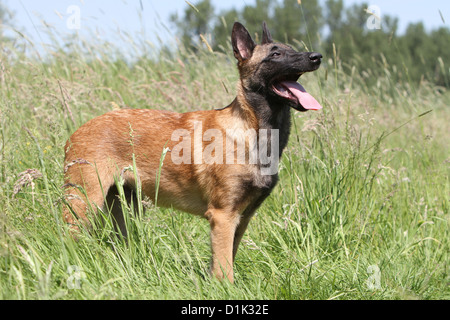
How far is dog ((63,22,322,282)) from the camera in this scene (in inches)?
116

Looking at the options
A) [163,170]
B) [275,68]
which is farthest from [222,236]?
[275,68]

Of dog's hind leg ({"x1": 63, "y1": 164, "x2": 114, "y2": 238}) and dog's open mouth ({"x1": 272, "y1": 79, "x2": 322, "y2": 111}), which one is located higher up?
dog's open mouth ({"x1": 272, "y1": 79, "x2": 322, "y2": 111})

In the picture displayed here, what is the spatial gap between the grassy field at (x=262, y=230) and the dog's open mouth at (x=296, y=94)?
0.46 m

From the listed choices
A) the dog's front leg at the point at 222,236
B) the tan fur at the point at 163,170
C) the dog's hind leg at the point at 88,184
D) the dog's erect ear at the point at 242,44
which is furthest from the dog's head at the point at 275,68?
the dog's hind leg at the point at 88,184

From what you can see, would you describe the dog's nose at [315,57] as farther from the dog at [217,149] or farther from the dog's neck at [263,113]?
the dog's neck at [263,113]

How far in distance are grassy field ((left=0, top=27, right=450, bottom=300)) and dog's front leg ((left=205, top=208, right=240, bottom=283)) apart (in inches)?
4.9

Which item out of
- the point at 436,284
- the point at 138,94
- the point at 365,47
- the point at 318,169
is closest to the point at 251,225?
the point at 318,169

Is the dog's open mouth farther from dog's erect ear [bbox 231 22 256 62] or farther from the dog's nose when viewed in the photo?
dog's erect ear [bbox 231 22 256 62]

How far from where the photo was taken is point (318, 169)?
3.52m

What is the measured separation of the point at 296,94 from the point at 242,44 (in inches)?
23.8

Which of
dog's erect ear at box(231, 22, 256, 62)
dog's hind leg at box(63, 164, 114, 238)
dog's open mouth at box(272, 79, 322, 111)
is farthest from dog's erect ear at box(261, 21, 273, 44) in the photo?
dog's hind leg at box(63, 164, 114, 238)

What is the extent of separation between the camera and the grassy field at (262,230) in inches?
90.4
